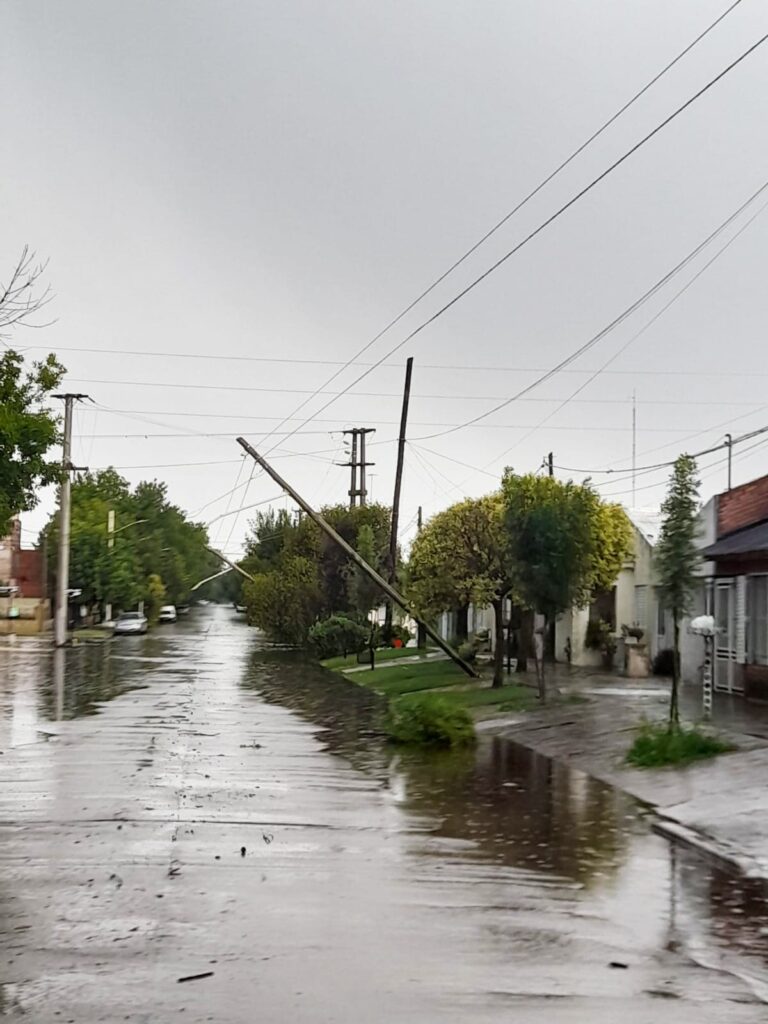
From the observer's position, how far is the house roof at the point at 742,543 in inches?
949

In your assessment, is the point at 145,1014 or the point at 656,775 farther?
the point at 656,775

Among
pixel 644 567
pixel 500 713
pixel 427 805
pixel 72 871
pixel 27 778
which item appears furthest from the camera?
pixel 644 567

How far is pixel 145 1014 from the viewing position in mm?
6508

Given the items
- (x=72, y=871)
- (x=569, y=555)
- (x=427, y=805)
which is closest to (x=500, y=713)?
(x=569, y=555)

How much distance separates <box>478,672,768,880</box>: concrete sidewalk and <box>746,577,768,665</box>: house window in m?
0.98

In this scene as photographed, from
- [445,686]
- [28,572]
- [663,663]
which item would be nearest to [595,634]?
[663,663]

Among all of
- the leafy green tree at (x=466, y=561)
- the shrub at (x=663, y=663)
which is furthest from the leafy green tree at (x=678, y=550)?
the shrub at (x=663, y=663)

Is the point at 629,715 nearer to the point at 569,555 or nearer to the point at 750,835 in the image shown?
the point at 569,555

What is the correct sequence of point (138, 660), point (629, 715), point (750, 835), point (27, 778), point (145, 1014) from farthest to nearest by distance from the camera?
point (138, 660)
point (629, 715)
point (27, 778)
point (750, 835)
point (145, 1014)

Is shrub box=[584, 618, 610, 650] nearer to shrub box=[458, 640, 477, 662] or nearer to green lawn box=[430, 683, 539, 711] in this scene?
shrub box=[458, 640, 477, 662]

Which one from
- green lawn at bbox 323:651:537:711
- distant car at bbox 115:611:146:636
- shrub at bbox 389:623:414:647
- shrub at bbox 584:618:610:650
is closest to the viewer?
green lawn at bbox 323:651:537:711

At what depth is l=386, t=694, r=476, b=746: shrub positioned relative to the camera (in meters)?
21.0

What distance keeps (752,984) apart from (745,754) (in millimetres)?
9609

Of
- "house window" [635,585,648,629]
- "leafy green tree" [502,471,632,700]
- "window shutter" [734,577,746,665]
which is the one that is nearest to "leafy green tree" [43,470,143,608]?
"house window" [635,585,648,629]
